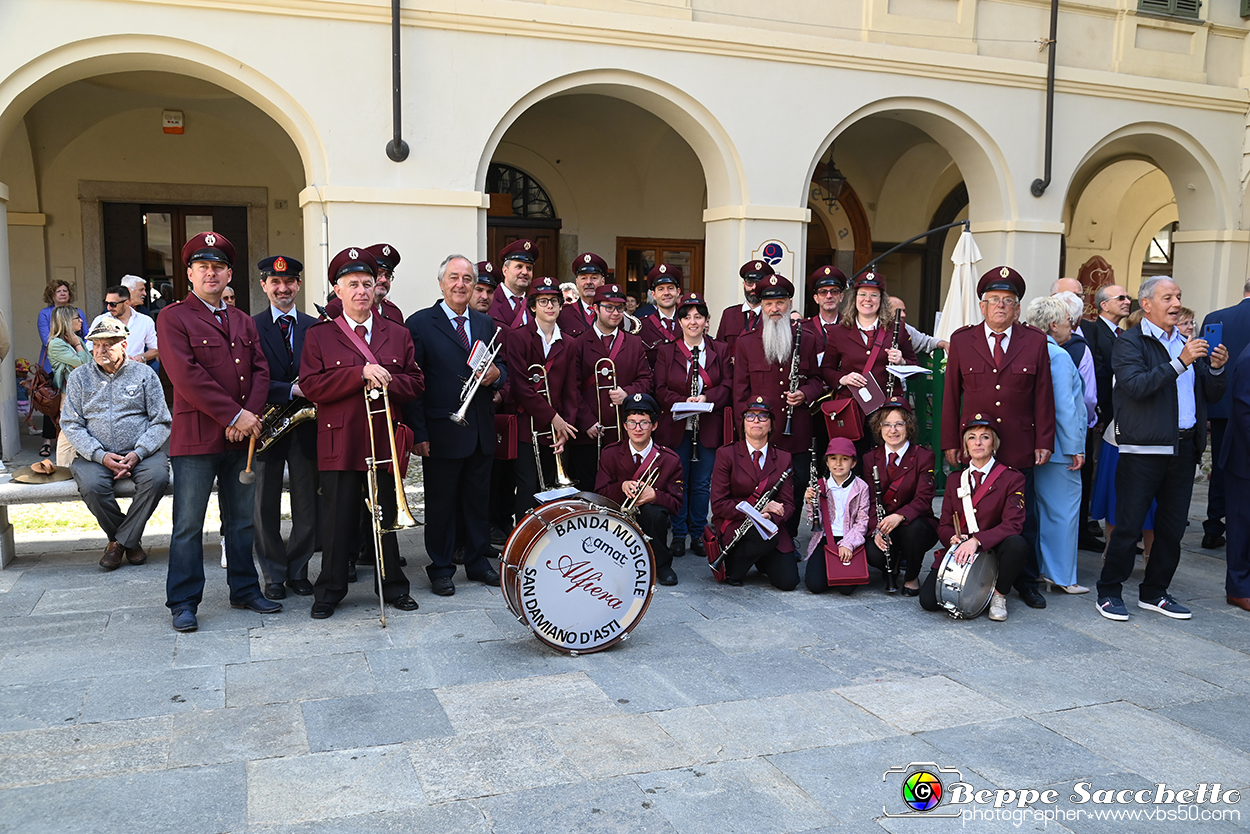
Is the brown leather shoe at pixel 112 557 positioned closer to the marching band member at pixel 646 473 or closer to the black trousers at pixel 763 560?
the marching band member at pixel 646 473

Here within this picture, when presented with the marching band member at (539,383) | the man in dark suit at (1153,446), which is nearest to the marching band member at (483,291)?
the marching band member at (539,383)

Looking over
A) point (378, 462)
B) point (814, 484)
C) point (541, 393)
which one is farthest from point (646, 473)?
point (378, 462)

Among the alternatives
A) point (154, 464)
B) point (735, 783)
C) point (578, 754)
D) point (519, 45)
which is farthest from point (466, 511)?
point (519, 45)

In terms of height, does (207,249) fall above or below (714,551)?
above

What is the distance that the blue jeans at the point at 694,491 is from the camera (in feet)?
24.5

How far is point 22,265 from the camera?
12.5m

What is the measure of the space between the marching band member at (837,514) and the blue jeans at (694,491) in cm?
118

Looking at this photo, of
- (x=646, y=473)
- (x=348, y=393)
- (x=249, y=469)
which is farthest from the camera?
(x=646, y=473)

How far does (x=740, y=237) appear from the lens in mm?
10906

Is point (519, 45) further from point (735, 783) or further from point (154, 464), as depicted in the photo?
point (735, 783)

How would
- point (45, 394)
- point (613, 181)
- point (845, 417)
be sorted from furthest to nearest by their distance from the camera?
Result: 1. point (613, 181)
2. point (45, 394)
3. point (845, 417)

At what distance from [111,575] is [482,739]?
3.78 metres

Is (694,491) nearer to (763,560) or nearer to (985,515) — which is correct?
(763,560)

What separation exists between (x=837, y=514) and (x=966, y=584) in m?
0.93
